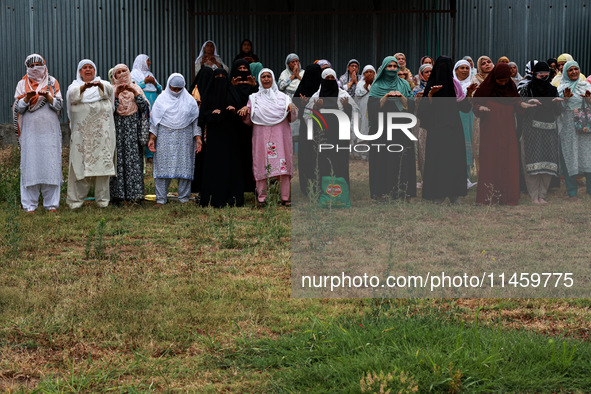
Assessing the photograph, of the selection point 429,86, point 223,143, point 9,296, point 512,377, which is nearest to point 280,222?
point 223,143

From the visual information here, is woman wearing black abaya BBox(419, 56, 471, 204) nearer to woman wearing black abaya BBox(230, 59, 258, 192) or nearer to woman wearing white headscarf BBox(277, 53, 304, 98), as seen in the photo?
woman wearing black abaya BBox(230, 59, 258, 192)

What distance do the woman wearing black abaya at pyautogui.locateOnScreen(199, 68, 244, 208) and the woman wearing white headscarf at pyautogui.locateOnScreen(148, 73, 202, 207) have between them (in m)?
0.16

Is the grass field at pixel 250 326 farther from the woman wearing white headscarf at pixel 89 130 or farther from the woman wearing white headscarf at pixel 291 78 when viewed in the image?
the woman wearing white headscarf at pixel 291 78

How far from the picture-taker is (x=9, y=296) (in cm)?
495

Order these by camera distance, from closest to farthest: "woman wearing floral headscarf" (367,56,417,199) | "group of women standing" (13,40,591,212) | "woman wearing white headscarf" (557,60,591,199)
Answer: "woman wearing floral headscarf" (367,56,417,199) < "group of women standing" (13,40,591,212) < "woman wearing white headscarf" (557,60,591,199)

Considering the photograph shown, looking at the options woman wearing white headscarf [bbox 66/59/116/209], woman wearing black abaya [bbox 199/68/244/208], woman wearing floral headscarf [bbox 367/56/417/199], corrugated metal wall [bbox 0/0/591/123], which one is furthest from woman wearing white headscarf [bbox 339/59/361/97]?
woman wearing white headscarf [bbox 66/59/116/209]

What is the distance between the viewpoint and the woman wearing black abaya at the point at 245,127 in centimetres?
901

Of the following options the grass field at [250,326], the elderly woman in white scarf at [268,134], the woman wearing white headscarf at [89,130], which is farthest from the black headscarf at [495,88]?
the woman wearing white headscarf at [89,130]

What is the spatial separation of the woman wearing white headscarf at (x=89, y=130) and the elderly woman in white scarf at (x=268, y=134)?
1419 millimetres

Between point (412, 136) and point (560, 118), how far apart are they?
131 inches

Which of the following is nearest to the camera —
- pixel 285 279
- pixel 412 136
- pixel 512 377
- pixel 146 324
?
pixel 512 377

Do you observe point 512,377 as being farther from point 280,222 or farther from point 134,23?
point 134,23

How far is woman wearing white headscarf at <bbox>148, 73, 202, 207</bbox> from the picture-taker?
873cm

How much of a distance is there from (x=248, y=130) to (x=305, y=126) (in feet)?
2.91
